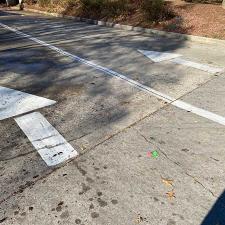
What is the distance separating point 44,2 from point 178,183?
22.9 metres

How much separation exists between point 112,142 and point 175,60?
14.8ft

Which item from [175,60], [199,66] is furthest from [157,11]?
[199,66]

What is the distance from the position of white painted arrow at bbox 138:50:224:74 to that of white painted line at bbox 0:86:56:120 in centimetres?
367

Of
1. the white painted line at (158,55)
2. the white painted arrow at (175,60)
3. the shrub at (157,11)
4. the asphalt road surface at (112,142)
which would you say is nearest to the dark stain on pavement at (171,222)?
the asphalt road surface at (112,142)

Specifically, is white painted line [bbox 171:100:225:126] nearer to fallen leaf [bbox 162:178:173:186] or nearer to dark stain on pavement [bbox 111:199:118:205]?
fallen leaf [bbox 162:178:173:186]

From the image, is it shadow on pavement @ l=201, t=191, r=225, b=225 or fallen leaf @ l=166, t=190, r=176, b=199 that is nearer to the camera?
shadow on pavement @ l=201, t=191, r=225, b=225

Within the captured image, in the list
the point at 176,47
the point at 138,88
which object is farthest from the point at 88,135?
the point at 176,47

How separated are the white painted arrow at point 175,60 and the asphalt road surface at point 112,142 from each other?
3.4 inches

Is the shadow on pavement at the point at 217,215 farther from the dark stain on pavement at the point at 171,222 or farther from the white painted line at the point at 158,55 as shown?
the white painted line at the point at 158,55

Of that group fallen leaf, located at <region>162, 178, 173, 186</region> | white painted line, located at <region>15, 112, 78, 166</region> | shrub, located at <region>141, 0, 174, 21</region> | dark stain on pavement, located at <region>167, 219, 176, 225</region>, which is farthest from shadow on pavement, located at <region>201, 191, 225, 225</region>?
shrub, located at <region>141, 0, 174, 21</region>

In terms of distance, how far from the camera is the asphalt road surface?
3066mm

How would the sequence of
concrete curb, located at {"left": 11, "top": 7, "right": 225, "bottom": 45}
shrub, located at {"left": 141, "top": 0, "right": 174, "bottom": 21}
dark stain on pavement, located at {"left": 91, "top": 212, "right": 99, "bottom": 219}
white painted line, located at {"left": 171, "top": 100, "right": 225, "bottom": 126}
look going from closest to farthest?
dark stain on pavement, located at {"left": 91, "top": 212, "right": 99, "bottom": 219} < white painted line, located at {"left": 171, "top": 100, "right": 225, "bottom": 126} < concrete curb, located at {"left": 11, "top": 7, "right": 225, "bottom": 45} < shrub, located at {"left": 141, "top": 0, "right": 174, "bottom": 21}

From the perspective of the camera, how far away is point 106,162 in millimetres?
3779

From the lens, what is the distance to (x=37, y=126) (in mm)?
4652
